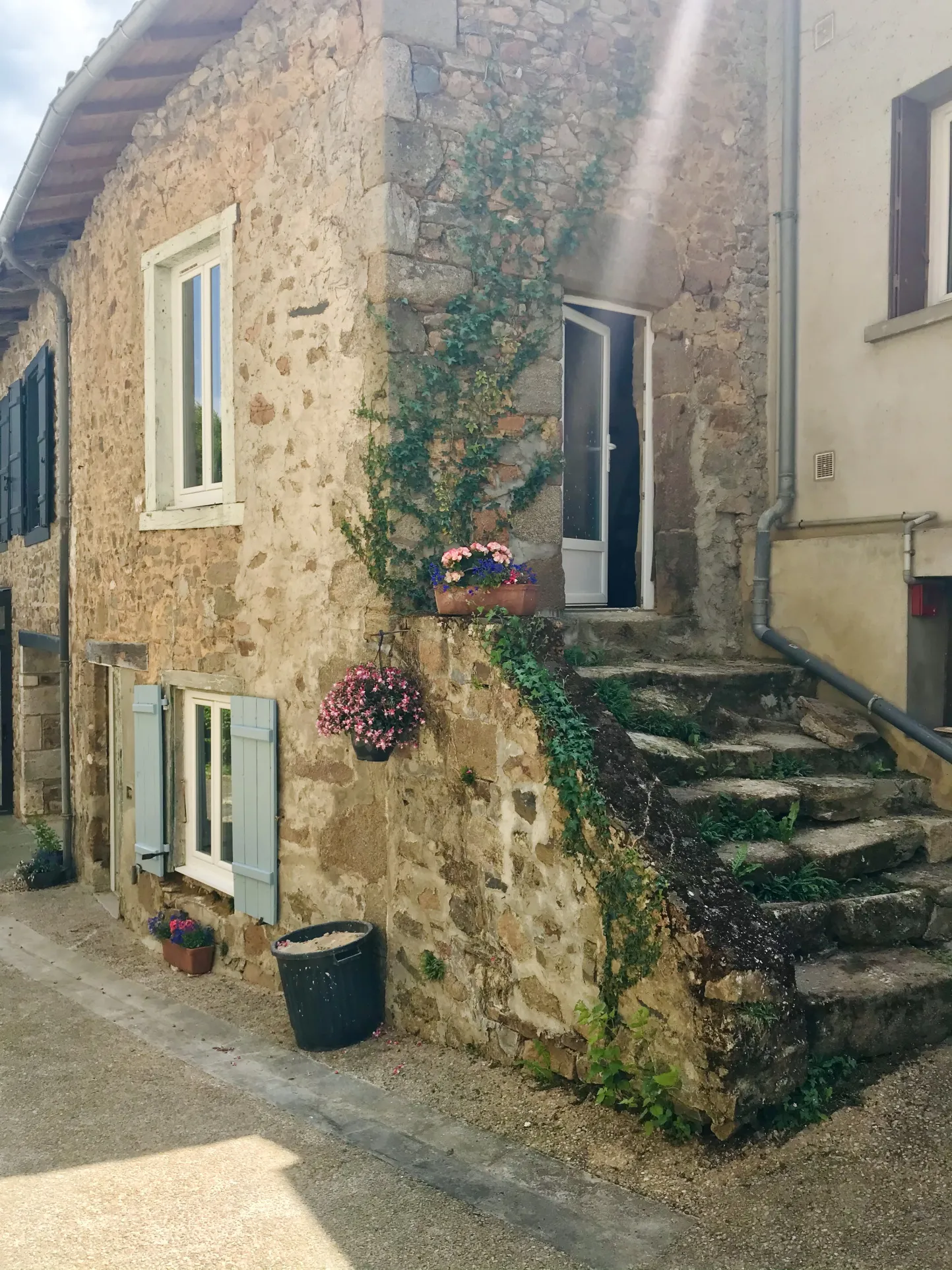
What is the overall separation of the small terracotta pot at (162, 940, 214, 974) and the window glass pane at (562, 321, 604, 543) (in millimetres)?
3164

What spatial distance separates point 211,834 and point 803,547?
152 inches

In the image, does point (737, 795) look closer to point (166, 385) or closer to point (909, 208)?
point (909, 208)

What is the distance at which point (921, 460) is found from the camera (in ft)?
16.9

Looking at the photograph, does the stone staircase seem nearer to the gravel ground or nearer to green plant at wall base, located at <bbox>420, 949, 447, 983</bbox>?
the gravel ground

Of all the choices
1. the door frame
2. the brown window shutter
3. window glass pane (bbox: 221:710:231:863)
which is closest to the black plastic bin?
window glass pane (bbox: 221:710:231:863)

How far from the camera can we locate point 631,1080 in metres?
3.69

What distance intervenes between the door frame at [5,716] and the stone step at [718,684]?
26.1 ft

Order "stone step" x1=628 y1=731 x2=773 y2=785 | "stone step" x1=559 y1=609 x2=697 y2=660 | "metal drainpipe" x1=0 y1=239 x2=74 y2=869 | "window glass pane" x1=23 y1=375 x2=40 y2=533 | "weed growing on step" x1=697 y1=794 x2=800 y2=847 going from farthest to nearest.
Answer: "window glass pane" x1=23 y1=375 x2=40 y2=533, "metal drainpipe" x1=0 y1=239 x2=74 y2=869, "stone step" x1=559 y1=609 x2=697 y2=660, "stone step" x1=628 y1=731 x2=773 y2=785, "weed growing on step" x1=697 y1=794 x2=800 y2=847

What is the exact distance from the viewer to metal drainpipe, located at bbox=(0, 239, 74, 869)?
8.37 metres

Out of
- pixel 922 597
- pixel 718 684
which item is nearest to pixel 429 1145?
pixel 718 684

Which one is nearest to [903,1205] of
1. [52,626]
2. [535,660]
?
[535,660]

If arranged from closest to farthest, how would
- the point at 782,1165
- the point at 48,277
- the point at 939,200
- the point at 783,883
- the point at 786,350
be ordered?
the point at 782,1165, the point at 783,883, the point at 939,200, the point at 786,350, the point at 48,277

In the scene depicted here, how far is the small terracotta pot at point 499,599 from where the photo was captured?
173 inches

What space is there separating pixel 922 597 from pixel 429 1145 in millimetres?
3310
